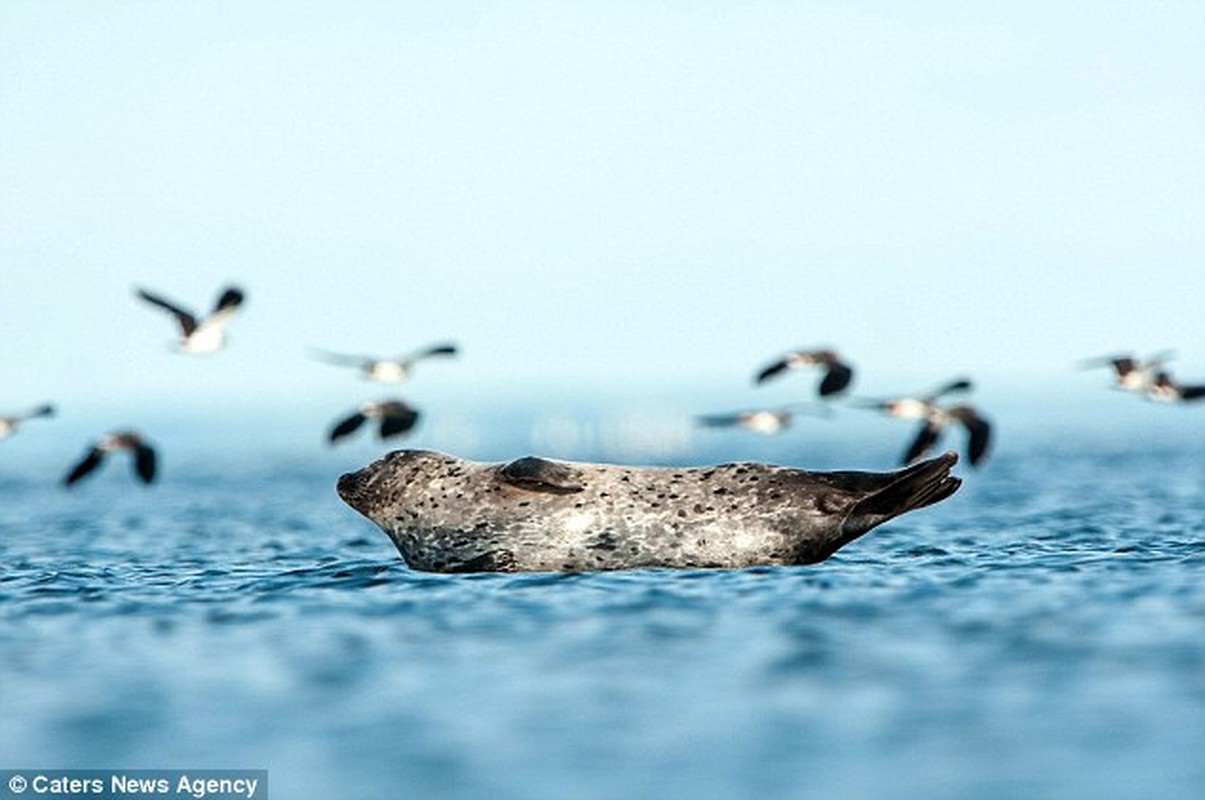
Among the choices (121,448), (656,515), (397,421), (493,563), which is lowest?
(493,563)

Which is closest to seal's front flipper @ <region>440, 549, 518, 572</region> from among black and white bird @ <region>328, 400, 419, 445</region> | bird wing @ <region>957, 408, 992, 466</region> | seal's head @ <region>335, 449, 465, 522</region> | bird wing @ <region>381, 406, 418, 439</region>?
seal's head @ <region>335, 449, 465, 522</region>

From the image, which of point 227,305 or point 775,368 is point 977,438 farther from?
point 227,305

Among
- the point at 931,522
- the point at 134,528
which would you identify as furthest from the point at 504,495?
the point at 134,528

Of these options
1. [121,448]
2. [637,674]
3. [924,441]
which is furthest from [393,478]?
[924,441]

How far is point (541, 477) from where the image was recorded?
20.2 m

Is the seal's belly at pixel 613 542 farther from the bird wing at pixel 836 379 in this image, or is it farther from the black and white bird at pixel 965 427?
the bird wing at pixel 836 379

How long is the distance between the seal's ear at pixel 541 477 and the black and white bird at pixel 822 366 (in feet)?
26.4

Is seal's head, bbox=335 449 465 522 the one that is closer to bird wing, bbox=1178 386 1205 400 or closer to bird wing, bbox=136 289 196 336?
bird wing, bbox=136 289 196 336

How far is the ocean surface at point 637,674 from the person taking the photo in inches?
436

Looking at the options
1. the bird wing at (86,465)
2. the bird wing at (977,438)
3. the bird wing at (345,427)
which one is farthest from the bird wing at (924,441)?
the bird wing at (86,465)

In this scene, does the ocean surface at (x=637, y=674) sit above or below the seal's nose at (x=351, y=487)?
below

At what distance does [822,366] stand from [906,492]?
10872 mm

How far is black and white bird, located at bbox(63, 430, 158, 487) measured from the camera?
86.5 feet

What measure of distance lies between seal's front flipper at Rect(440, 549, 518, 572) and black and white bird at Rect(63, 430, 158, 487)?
7.59m
